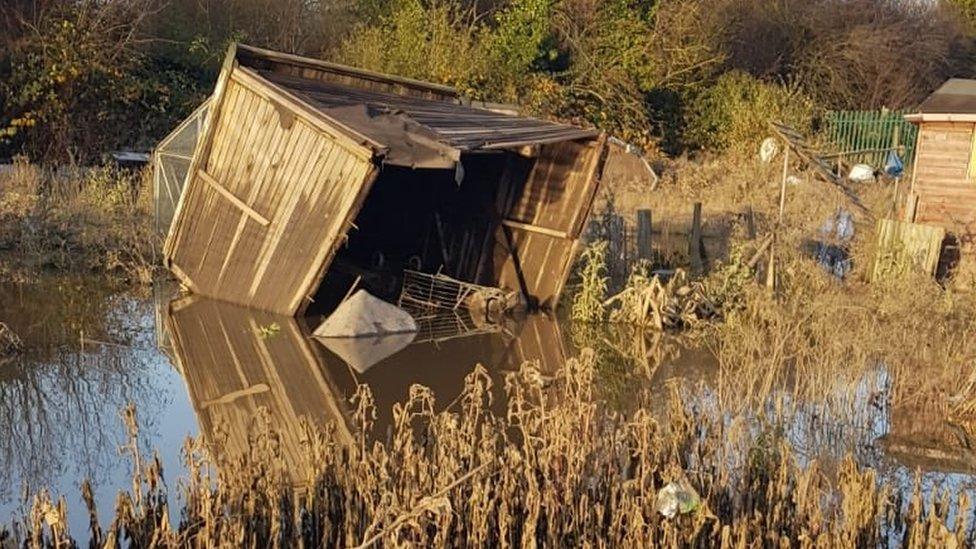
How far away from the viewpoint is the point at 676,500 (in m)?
6.11

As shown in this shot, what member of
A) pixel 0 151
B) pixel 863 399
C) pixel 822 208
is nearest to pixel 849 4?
pixel 822 208

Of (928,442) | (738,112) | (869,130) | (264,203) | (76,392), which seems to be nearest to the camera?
(928,442)

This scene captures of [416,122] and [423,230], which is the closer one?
[416,122]

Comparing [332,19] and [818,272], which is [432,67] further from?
[818,272]

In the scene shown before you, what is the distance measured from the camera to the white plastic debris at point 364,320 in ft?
40.8

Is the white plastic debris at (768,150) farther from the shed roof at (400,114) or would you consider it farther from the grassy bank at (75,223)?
the grassy bank at (75,223)

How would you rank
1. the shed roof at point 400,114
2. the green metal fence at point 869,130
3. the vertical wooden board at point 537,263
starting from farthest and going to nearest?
the green metal fence at point 869,130 → the vertical wooden board at point 537,263 → the shed roof at point 400,114

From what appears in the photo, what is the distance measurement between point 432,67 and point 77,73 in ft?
26.0

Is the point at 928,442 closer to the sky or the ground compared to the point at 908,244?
closer to the ground

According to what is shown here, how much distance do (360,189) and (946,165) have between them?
952cm

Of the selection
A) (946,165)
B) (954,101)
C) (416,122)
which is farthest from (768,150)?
(416,122)

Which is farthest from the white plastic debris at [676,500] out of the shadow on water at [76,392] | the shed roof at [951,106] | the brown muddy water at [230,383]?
the shed roof at [951,106]

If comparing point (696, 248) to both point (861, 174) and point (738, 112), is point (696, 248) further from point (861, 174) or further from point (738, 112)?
point (738, 112)

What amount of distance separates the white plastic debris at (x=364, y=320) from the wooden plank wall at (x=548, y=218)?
217 cm
